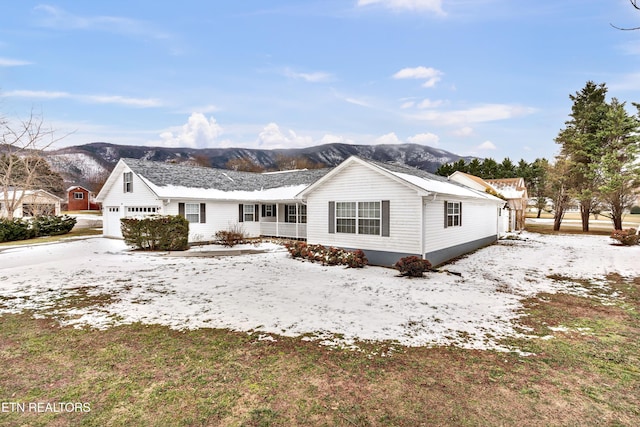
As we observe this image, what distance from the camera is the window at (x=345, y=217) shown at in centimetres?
1365

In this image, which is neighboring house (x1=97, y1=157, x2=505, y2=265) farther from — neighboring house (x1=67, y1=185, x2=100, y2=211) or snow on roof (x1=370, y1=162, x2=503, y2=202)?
neighboring house (x1=67, y1=185, x2=100, y2=211)

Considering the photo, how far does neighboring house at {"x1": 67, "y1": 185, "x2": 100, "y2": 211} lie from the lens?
58.5 m

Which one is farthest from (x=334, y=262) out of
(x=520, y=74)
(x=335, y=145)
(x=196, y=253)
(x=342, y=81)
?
(x=335, y=145)

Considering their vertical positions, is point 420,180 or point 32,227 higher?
point 420,180

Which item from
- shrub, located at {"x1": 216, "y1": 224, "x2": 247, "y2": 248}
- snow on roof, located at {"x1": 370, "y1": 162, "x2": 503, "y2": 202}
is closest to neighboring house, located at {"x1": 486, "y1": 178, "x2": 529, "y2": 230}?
snow on roof, located at {"x1": 370, "y1": 162, "x2": 503, "y2": 202}

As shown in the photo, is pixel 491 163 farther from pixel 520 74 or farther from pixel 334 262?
pixel 334 262

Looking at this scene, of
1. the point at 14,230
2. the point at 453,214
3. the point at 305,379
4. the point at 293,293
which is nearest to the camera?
the point at 305,379

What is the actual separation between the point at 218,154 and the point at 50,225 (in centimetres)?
11032

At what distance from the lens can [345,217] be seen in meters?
13.9

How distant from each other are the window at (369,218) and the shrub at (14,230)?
2528 centimetres

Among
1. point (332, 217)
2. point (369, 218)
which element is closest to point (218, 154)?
point (332, 217)

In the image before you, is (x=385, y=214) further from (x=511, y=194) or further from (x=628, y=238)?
(x=511, y=194)

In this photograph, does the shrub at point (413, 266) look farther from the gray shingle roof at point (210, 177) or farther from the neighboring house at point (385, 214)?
the gray shingle roof at point (210, 177)

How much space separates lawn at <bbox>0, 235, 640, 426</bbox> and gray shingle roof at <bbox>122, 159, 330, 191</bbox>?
566 inches
